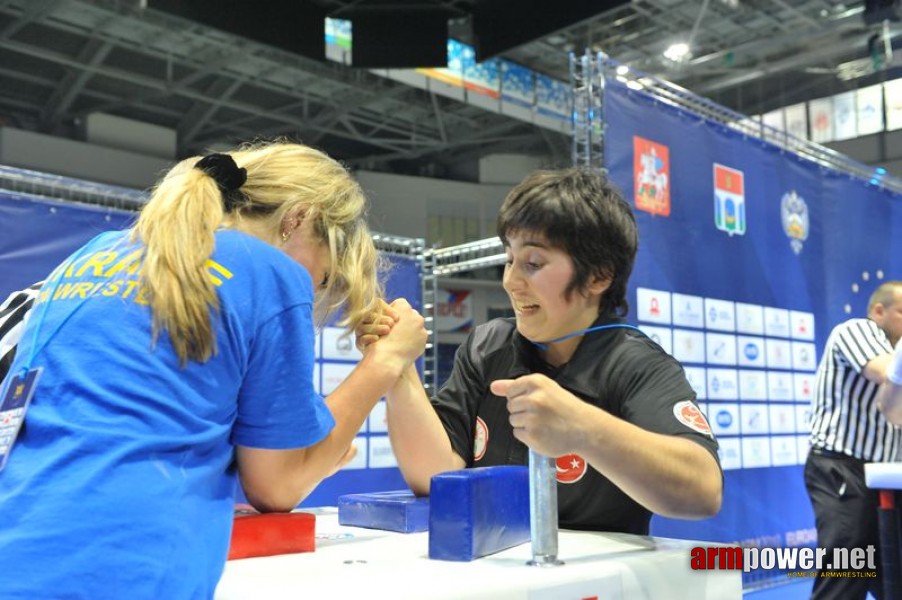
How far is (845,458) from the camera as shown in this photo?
3039mm

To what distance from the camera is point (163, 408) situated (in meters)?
0.81

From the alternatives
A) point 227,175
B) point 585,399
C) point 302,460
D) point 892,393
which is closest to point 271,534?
point 302,460

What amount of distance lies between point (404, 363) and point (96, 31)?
8.83m

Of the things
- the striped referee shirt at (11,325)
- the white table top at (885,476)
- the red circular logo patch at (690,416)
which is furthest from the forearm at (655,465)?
the white table top at (885,476)

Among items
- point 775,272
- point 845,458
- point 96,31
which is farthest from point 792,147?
point 96,31

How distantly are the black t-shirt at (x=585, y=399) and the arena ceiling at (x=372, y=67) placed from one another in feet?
14.4

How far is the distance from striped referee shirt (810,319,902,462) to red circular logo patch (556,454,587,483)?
83.0 inches

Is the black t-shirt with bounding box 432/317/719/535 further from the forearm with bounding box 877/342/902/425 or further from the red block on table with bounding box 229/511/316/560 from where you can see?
the forearm with bounding box 877/342/902/425

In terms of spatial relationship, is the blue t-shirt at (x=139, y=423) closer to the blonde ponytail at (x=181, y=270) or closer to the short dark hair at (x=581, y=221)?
the blonde ponytail at (x=181, y=270)

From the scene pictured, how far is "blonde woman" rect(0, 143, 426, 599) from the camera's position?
29.3 inches

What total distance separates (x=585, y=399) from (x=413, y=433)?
0.97 feet

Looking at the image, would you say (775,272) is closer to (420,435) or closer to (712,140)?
(712,140)

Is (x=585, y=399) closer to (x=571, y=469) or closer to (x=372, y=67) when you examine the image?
(x=571, y=469)

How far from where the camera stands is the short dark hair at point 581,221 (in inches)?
52.9
